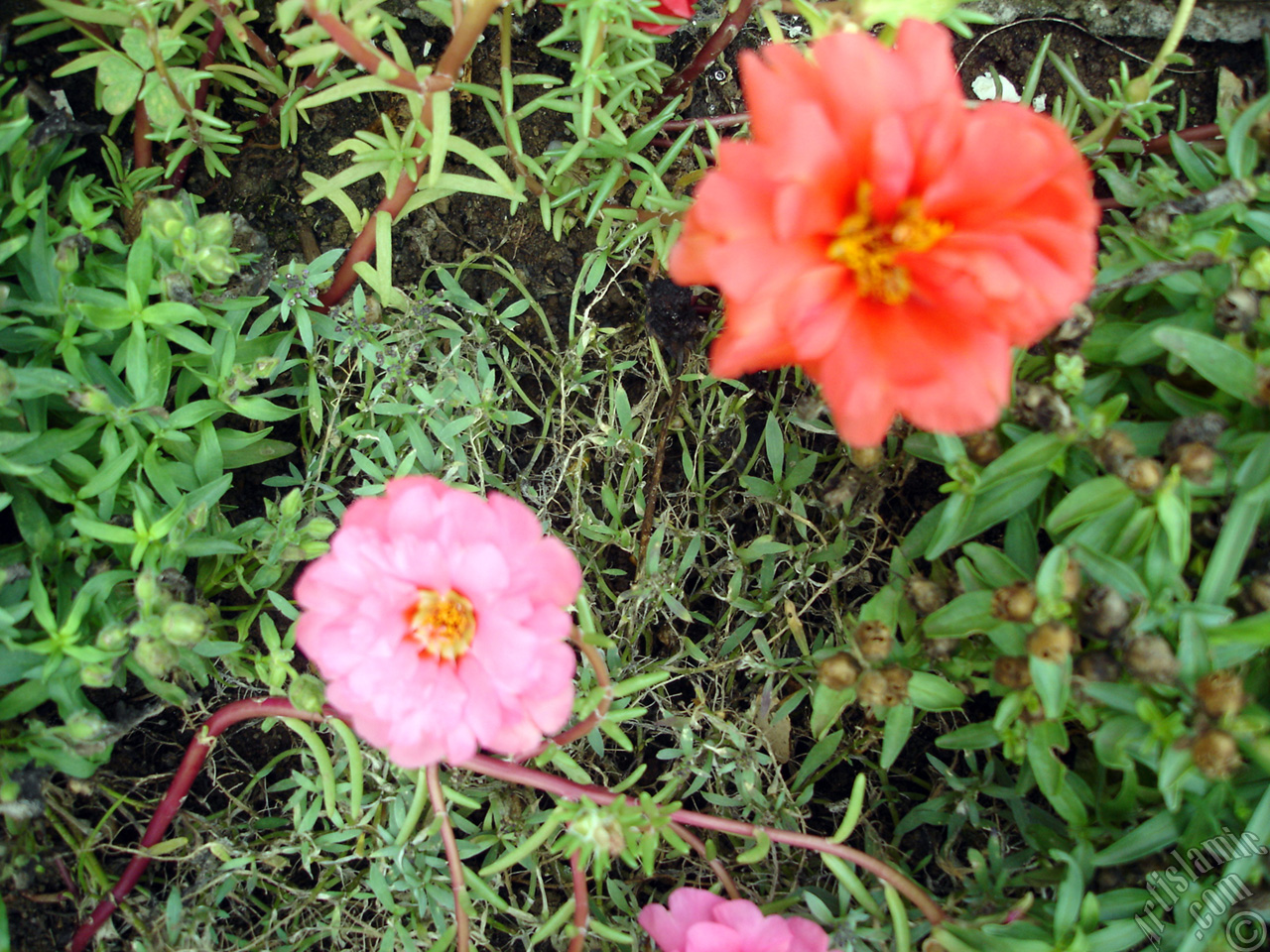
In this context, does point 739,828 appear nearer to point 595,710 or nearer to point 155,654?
point 595,710

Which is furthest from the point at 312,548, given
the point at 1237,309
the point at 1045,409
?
the point at 1237,309

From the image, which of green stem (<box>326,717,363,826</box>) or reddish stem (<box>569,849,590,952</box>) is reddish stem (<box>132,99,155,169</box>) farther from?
reddish stem (<box>569,849,590,952</box>)

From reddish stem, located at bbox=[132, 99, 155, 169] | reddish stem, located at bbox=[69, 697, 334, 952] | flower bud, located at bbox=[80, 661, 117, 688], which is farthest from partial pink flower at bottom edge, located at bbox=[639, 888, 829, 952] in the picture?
reddish stem, located at bbox=[132, 99, 155, 169]

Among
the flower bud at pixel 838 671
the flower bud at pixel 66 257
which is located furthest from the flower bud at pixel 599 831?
the flower bud at pixel 66 257

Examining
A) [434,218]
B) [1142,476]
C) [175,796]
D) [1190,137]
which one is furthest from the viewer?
[434,218]

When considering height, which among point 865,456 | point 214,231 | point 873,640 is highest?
point 214,231

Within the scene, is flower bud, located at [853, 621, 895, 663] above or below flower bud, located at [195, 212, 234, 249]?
below
